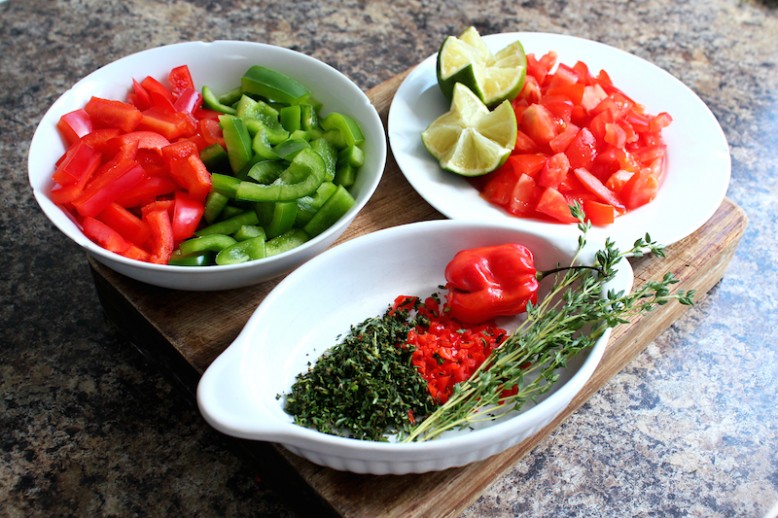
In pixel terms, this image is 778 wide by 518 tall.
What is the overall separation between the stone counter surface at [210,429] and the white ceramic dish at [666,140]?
24 centimetres

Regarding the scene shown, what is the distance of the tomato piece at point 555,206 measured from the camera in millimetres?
1876

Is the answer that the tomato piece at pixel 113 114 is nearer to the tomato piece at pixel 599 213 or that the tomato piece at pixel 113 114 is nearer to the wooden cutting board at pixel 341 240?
the wooden cutting board at pixel 341 240

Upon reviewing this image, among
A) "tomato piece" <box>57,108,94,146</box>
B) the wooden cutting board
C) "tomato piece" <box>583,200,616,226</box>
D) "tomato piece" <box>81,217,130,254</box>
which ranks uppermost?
"tomato piece" <box>57,108,94,146</box>

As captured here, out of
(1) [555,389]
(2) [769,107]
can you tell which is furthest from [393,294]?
(2) [769,107]

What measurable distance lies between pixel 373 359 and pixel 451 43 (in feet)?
3.07

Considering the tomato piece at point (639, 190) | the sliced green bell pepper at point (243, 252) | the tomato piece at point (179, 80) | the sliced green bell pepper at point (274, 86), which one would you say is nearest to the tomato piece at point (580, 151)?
the tomato piece at point (639, 190)

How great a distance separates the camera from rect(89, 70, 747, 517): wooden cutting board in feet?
4.83

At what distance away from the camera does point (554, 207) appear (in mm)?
1879

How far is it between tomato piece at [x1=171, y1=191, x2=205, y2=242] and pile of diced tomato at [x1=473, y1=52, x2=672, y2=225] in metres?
0.66

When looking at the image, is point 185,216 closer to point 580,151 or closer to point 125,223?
point 125,223

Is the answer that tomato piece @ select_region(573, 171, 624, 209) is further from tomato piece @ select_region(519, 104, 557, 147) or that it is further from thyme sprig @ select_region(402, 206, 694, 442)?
thyme sprig @ select_region(402, 206, 694, 442)

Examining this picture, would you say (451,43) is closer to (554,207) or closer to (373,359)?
(554,207)

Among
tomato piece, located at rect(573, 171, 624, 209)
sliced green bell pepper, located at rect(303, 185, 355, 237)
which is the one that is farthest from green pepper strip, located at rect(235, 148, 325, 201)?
tomato piece, located at rect(573, 171, 624, 209)

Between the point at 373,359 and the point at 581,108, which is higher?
the point at 581,108
